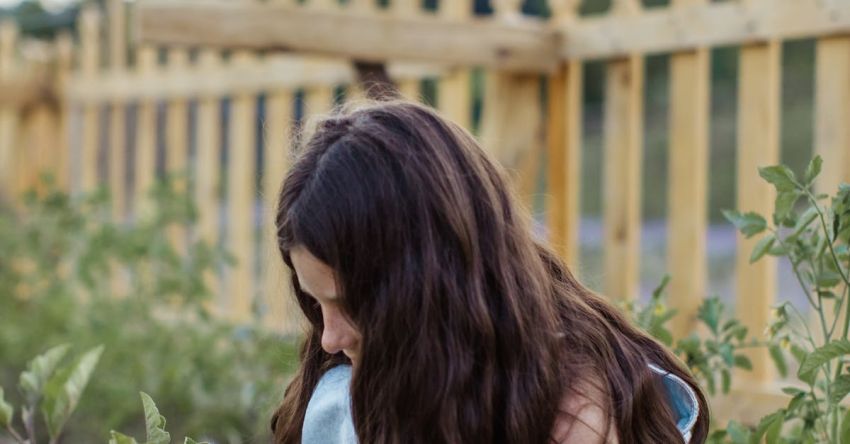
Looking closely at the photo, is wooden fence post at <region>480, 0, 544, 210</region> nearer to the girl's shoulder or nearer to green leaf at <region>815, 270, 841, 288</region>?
green leaf at <region>815, 270, 841, 288</region>

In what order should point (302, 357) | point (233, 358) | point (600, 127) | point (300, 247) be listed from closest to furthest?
point (300, 247) < point (302, 357) < point (233, 358) < point (600, 127)

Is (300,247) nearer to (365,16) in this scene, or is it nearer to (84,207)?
(365,16)

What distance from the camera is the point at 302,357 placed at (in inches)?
68.8

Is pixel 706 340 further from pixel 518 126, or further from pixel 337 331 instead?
pixel 518 126

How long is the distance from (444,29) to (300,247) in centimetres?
A: 179

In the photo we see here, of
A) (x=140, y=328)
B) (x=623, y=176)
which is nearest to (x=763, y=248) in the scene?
(x=623, y=176)

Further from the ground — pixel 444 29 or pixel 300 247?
pixel 444 29

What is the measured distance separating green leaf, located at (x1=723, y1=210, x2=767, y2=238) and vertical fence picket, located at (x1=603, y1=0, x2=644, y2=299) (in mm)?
1411

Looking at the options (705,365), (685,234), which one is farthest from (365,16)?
(705,365)

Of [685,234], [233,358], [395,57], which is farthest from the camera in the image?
[233,358]

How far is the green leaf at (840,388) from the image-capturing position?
1449 mm

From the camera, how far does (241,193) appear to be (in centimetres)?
486

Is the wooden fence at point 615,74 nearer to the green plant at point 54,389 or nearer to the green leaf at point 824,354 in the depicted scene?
the green plant at point 54,389

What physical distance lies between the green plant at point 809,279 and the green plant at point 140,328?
1.22 metres
